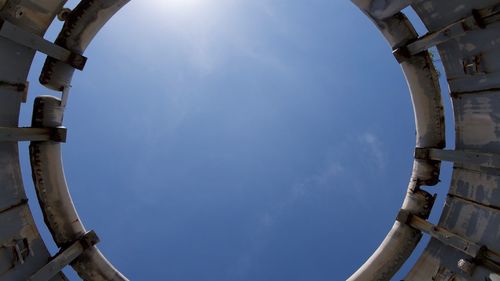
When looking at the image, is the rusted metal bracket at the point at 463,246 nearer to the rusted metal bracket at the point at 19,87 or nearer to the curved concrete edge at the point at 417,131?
the curved concrete edge at the point at 417,131

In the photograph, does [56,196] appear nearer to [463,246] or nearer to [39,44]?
[39,44]

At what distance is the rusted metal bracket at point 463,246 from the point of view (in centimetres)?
961

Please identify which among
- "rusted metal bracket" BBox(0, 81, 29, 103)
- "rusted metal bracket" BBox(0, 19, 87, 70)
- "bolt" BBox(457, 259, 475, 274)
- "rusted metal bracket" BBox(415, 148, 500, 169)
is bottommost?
"bolt" BBox(457, 259, 475, 274)

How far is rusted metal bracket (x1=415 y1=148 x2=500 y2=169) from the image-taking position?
9.55 metres

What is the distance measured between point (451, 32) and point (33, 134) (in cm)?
1028

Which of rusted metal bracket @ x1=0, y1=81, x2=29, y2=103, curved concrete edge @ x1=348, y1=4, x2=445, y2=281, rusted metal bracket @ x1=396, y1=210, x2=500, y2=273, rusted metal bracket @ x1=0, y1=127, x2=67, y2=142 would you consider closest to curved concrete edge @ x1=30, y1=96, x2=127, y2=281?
rusted metal bracket @ x1=0, y1=127, x2=67, y2=142

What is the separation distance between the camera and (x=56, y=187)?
37.7 ft

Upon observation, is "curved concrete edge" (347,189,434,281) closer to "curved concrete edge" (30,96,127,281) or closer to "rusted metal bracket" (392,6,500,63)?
"rusted metal bracket" (392,6,500,63)

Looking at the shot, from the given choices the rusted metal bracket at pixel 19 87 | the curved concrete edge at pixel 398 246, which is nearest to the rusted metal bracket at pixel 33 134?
the rusted metal bracket at pixel 19 87

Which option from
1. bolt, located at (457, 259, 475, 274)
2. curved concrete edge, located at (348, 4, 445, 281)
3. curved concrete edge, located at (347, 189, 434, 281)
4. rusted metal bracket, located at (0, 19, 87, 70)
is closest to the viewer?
rusted metal bracket, located at (0, 19, 87, 70)

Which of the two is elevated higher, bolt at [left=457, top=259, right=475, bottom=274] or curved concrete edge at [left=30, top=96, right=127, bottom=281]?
curved concrete edge at [left=30, top=96, right=127, bottom=281]

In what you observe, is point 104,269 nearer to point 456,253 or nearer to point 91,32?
point 91,32

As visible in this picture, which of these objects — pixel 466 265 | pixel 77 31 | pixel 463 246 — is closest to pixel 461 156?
pixel 463 246

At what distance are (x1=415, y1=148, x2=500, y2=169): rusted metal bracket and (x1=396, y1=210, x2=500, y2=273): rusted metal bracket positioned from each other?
5.98 feet
